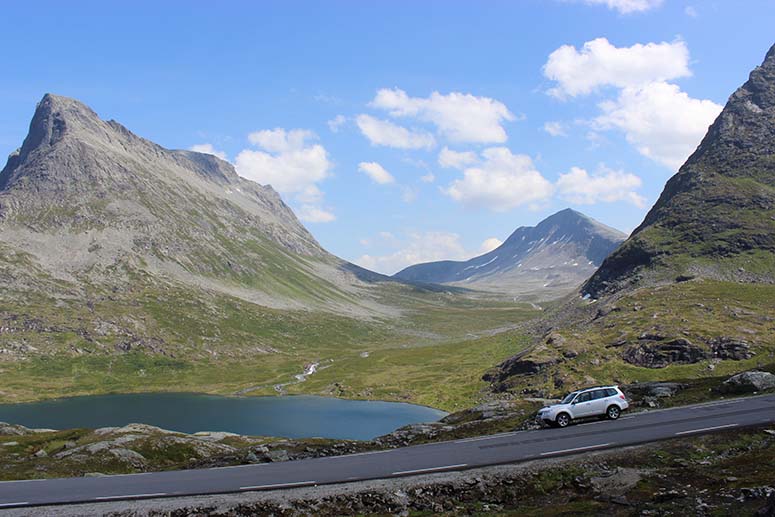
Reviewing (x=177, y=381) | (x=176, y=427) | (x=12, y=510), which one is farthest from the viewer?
(x=177, y=381)

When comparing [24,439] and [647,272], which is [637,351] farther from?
[24,439]

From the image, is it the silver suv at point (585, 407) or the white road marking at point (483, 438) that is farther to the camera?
the silver suv at point (585, 407)

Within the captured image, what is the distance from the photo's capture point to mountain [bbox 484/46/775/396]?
102188mm

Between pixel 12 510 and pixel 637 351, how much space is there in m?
109

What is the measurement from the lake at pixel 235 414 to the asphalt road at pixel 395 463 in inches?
2763

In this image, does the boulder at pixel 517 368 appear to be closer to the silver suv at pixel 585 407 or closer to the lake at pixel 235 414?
the lake at pixel 235 414

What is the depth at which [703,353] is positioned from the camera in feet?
335

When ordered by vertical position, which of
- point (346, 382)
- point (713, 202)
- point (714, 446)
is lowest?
point (346, 382)

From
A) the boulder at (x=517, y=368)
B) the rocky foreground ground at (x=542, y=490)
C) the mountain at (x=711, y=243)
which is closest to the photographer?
the rocky foreground ground at (x=542, y=490)

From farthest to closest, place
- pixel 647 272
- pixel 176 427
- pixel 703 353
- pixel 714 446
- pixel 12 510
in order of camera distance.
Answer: pixel 647 272 → pixel 176 427 → pixel 703 353 → pixel 714 446 → pixel 12 510

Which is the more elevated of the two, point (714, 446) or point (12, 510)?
point (12, 510)

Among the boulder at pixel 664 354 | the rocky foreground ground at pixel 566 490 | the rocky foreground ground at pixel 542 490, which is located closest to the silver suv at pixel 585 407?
the rocky foreground ground at pixel 566 490

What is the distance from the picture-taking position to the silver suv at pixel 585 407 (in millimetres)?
42625

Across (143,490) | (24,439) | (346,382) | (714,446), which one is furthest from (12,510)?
(346,382)
